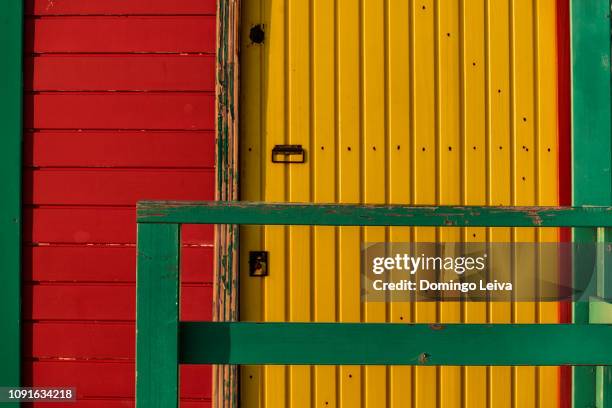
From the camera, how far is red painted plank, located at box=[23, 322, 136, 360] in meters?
Answer: 2.97

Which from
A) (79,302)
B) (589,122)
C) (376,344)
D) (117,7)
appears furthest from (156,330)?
(589,122)

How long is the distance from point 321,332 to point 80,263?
1458mm

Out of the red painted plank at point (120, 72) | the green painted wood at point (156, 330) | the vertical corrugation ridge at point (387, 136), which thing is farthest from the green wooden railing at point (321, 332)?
the red painted plank at point (120, 72)

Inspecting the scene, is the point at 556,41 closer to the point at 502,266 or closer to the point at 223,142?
the point at 502,266

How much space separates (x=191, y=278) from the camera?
2951 mm

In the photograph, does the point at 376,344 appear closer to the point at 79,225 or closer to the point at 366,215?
the point at 366,215

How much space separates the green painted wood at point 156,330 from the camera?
1.95m

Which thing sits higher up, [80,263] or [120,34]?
[120,34]

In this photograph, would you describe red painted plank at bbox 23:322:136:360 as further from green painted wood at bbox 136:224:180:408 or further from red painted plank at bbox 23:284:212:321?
green painted wood at bbox 136:224:180:408

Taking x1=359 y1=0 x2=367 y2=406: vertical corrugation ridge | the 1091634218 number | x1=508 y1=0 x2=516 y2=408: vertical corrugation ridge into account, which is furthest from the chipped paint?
x1=508 y1=0 x2=516 y2=408: vertical corrugation ridge

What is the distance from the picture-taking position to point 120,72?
302 centimetres

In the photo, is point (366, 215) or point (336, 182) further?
point (336, 182)

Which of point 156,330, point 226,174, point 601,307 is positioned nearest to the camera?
point 156,330

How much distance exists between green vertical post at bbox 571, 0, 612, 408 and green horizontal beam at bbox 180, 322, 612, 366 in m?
1.12
